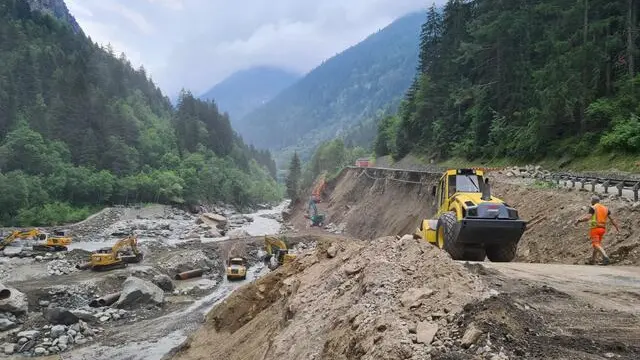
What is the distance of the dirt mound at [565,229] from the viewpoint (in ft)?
44.6

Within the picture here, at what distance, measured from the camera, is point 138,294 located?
29094mm

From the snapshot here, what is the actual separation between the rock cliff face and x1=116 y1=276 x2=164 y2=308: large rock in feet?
481

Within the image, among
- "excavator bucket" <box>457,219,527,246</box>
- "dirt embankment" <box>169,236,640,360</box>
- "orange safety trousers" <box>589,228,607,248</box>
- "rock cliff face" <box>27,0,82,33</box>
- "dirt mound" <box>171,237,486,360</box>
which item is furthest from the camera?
"rock cliff face" <box>27,0,82,33</box>

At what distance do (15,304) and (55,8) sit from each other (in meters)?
172

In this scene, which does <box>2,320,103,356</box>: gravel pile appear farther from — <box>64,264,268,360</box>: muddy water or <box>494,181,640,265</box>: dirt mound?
<box>494,181,640,265</box>: dirt mound

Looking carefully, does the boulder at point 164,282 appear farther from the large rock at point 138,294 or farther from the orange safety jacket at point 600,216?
the orange safety jacket at point 600,216

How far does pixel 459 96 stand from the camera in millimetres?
53312

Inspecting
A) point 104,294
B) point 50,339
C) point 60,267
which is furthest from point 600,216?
point 60,267

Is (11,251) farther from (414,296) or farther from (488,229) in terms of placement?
(414,296)

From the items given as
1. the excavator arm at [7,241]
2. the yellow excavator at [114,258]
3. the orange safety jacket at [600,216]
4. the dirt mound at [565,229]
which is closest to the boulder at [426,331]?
the orange safety jacket at [600,216]

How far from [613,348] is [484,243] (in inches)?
219

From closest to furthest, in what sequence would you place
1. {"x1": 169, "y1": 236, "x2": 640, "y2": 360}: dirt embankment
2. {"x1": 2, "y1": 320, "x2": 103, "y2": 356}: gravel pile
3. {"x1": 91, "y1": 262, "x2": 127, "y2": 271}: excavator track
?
{"x1": 169, "y1": 236, "x2": 640, "y2": 360}: dirt embankment → {"x1": 2, "y1": 320, "x2": 103, "y2": 356}: gravel pile → {"x1": 91, "y1": 262, "x2": 127, "y2": 271}: excavator track

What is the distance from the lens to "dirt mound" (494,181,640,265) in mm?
13586

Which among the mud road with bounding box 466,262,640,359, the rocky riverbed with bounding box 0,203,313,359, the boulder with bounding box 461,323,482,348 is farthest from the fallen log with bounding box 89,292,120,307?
the boulder with bounding box 461,323,482,348
